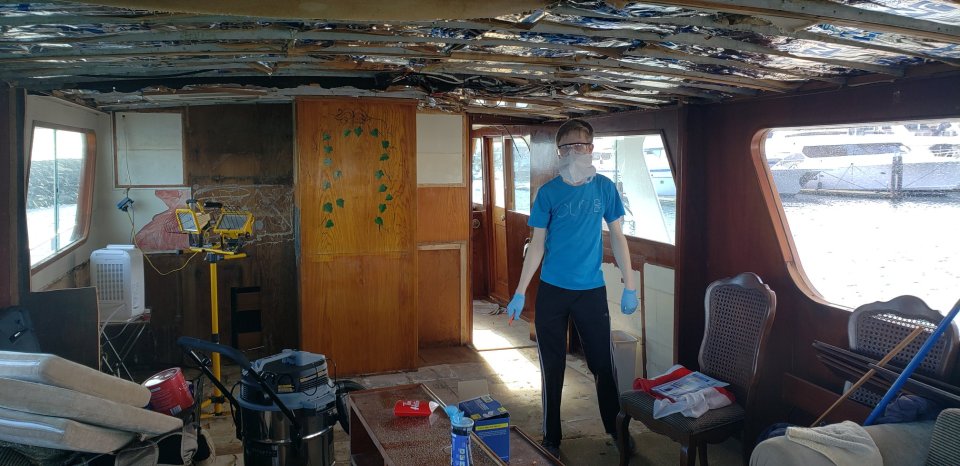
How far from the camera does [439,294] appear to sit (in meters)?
6.35

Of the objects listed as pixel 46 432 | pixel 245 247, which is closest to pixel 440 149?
pixel 245 247

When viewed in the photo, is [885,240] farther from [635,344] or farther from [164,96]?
[164,96]

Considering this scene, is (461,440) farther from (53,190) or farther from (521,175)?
(521,175)

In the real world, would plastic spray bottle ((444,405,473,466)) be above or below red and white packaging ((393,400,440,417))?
above

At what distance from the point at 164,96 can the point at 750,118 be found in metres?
3.63

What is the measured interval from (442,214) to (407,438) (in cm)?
341

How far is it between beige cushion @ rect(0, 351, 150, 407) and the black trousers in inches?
83.9

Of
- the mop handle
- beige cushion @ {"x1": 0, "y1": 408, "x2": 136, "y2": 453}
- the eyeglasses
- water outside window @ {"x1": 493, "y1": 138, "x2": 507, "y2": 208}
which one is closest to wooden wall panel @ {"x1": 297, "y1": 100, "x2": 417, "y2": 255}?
the eyeglasses

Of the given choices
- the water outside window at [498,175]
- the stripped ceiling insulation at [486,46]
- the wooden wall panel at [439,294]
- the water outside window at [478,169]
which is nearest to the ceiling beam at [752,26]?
the stripped ceiling insulation at [486,46]

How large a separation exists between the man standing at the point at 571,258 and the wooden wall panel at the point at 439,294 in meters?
2.25

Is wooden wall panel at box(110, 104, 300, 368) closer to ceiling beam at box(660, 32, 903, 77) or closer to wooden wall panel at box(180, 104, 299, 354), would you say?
wooden wall panel at box(180, 104, 299, 354)

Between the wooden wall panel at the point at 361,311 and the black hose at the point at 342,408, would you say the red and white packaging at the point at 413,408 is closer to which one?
the black hose at the point at 342,408

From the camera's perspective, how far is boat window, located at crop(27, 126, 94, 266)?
13.8 feet

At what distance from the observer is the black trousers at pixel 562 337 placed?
13.2 feet
